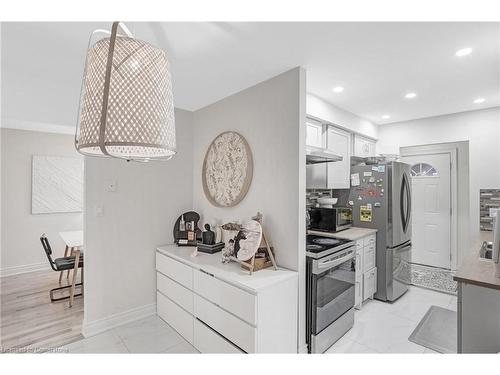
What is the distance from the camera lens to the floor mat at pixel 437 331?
2258mm

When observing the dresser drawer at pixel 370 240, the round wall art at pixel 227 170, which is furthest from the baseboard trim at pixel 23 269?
the dresser drawer at pixel 370 240

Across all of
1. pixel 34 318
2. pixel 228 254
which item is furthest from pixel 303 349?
pixel 34 318

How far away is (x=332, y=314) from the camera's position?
2242 millimetres

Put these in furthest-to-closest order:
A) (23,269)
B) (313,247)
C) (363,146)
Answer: (23,269)
(363,146)
(313,247)

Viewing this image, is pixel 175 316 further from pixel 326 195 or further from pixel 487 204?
pixel 487 204

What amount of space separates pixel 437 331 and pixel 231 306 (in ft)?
6.92

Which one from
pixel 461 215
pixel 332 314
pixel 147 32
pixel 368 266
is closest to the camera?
pixel 147 32

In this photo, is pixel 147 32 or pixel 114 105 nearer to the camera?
pixel 114 105

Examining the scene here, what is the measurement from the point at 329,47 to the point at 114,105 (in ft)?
5.19

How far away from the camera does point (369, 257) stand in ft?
10.0

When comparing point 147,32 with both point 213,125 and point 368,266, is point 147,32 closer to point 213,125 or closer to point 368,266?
point 213,125

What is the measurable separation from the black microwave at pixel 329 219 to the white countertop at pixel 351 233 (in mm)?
65

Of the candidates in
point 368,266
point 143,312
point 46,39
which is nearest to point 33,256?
point 143,312
